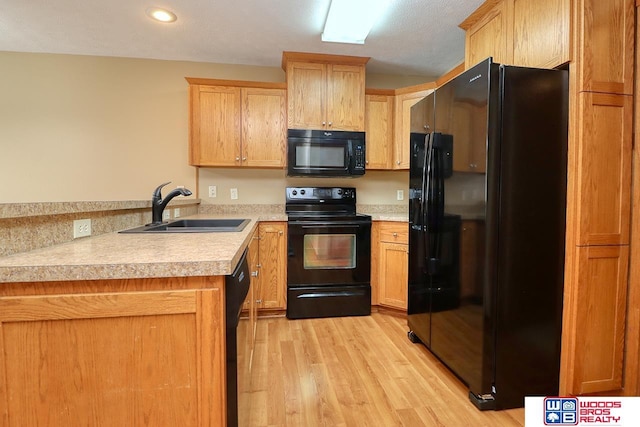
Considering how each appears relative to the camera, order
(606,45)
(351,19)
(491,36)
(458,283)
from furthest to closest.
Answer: (351,19) < (491,36) < (458,283) < (606,45)

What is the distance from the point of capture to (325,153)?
301 cm

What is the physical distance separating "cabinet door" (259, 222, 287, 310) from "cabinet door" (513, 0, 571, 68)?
208 cm

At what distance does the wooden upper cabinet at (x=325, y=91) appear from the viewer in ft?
9.70

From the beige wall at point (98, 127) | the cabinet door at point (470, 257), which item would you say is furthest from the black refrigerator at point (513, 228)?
the beige wall at point (98, 127)

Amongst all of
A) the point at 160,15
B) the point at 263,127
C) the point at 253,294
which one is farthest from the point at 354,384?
the point at 160,15

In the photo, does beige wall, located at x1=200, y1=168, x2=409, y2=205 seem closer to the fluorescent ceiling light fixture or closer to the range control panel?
the range control panel

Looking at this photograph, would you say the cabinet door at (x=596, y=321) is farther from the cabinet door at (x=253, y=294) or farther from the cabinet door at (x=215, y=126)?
the cabinet door at (x=215, y=126)

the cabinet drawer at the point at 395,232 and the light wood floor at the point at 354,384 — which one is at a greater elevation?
the cabinet drawer at the point at 395,232

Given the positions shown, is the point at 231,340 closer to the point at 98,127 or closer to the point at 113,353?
the point at 113,353

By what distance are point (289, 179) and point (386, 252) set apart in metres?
1.30

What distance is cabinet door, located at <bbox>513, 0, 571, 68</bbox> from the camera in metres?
1.54

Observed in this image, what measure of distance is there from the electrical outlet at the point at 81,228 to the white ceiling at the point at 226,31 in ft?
5.82

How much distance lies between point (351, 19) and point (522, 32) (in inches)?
44.6

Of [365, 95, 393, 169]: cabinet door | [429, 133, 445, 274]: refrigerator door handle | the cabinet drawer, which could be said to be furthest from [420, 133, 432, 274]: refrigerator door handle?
[365, 95, 393, 169]: cabinet door
